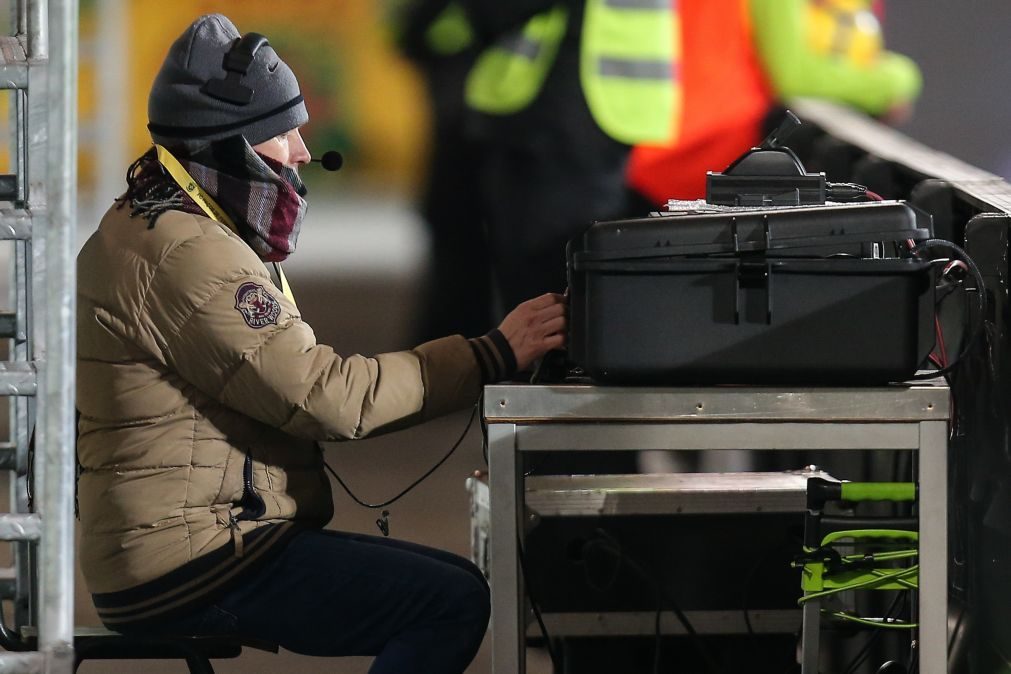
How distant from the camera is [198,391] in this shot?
166cm

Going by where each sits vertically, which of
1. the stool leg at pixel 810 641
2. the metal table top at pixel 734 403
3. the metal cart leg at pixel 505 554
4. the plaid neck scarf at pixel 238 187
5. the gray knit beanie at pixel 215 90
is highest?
the gray knit beanie at pixel 215 90

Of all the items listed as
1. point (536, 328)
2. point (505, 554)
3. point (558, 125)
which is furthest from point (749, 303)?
point (558, 125)

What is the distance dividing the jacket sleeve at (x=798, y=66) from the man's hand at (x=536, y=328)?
1.90 metres

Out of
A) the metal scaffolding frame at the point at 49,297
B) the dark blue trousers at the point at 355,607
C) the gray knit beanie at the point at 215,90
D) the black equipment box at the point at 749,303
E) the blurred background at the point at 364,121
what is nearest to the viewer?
the metal scaffolding frame at the point at 49,297

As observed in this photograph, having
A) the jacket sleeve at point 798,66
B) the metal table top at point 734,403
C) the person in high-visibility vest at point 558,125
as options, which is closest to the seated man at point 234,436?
the metal table top at point 734,403

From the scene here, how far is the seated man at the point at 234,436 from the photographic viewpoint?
1600 mm

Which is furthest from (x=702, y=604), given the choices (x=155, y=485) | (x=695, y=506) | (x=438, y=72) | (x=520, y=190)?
(x=438, y=72)

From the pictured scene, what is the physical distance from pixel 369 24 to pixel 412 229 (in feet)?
1.65

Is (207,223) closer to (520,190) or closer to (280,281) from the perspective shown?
(280,281)

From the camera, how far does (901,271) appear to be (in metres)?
1.52

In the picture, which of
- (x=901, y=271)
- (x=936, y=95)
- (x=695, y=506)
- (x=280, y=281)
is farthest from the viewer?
(x=936, y=95)

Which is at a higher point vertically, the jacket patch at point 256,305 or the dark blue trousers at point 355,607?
the jacket patch at point 256,305

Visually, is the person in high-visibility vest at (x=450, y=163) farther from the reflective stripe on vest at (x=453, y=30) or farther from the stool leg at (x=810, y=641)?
the stool leg at (x=810, y=641)

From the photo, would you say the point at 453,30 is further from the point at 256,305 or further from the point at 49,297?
the point at 49,297
